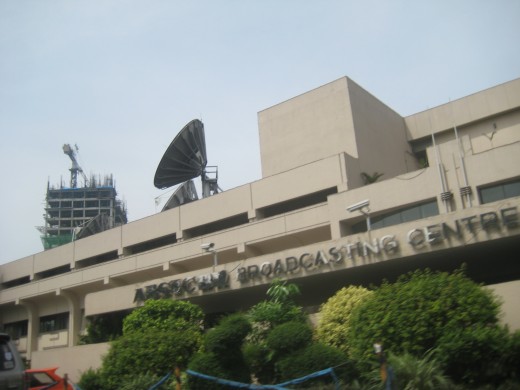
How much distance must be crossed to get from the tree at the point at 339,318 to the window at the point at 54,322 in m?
29.7

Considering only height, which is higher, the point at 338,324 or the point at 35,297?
the point at 35,297

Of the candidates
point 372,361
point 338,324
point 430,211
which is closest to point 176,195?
point 430,211

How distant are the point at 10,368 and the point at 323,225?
20.2 meters

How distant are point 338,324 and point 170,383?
5.87 metres

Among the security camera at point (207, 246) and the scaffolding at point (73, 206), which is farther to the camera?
the scaffolding at point (73, 206)

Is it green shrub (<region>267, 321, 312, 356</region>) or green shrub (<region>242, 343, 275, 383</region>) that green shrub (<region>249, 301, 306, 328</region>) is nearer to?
green shrub (<region>242, 343, 275, 383</region>)

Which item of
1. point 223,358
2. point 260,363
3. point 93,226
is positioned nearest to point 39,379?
point 223,358

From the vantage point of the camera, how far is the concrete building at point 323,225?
21.0 meters

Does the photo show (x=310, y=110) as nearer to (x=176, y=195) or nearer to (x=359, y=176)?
(x=359, y=176)

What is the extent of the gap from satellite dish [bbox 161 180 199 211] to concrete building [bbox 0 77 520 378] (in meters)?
1.88

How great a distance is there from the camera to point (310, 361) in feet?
40.7

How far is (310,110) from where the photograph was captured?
3322cm

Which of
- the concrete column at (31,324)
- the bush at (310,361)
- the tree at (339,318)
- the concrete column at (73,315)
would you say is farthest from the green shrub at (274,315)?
the concrete column at (31,324)

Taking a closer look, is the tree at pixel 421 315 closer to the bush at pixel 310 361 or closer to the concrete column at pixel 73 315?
the bush at pixel 310 361
